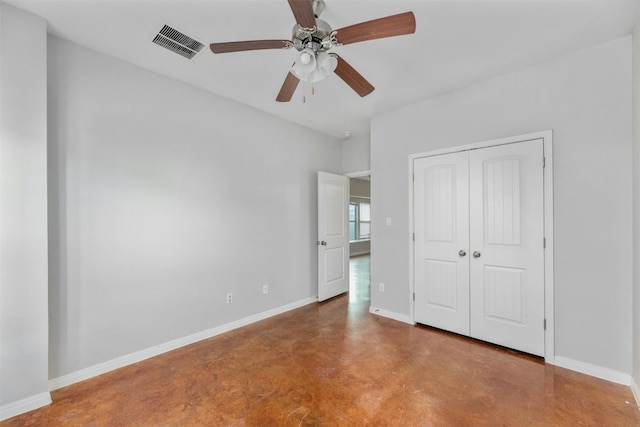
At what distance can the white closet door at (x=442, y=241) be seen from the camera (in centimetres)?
303

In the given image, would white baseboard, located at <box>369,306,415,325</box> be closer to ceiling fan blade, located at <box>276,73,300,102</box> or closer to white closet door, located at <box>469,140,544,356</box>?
white closet door, located at <box>469,140,544,356</box>

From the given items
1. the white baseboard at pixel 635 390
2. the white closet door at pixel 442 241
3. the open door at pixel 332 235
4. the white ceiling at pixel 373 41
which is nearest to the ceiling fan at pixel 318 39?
the white ceiling at pixel 373 41

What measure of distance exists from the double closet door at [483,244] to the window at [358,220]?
5.70 meters

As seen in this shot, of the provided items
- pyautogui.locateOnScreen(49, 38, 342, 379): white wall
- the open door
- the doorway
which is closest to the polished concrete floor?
pyautogui.locateOnScreen(49, 38, 342, 379): white wall

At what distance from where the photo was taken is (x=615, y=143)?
2.22m

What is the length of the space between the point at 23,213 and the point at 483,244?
3.83 metres

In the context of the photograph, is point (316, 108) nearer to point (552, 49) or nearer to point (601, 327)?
point (552, 49)

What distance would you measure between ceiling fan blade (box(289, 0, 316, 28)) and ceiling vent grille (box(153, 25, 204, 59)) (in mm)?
1191

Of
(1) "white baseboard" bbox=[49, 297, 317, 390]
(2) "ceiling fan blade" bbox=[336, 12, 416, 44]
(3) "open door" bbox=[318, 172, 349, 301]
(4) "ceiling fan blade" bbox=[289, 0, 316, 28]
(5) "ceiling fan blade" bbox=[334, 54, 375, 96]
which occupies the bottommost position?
(1) "white baseboard" bbox=[49, 297, 317, 390]

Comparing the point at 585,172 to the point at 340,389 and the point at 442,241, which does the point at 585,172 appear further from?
the point at 340,389

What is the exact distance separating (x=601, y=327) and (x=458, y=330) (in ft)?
3.78

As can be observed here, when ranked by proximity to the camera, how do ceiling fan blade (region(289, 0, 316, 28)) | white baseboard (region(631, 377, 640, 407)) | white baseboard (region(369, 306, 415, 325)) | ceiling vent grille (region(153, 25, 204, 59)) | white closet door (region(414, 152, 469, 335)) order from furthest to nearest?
1. white baseboard (region(369, 306, 415, 325))
2. white closet door (region(414, 152, 469, 335))
3. ceiling vent grille (region(153, 25, 204, 59))
4. white baseboard (region(631, 377, 640, 407))
5. ceiling fan blade (region(289, 0, 316, 28))

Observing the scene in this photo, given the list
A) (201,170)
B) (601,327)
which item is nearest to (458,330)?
(601,327)

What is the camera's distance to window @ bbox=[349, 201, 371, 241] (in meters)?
9.16
